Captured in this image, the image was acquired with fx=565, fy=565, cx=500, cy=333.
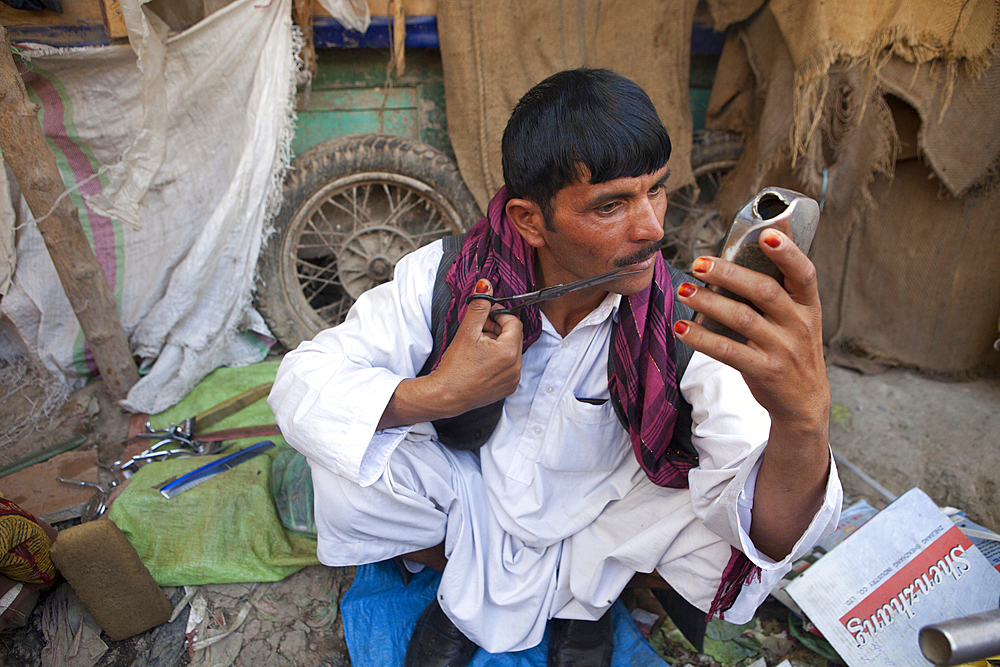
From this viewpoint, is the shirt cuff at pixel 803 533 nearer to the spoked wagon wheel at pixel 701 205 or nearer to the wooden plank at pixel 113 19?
the spoked wagon wheel at pixel 701 205

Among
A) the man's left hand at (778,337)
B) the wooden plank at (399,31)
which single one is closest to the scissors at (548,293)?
the man's left hand at (778,337)

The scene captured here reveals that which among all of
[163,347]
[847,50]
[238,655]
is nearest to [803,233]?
[238,655]

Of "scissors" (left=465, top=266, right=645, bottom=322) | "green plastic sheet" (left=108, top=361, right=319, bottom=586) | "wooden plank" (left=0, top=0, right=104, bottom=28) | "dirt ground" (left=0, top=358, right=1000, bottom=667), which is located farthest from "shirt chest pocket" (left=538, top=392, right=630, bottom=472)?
"wooden plank" (left=0, top=0, right=104, bottom=28)

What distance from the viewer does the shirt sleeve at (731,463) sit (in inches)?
46.1

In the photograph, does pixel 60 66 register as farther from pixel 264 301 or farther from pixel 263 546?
pixel 263 546

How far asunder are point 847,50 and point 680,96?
78cm

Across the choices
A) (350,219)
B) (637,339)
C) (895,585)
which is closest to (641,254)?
(637,339)

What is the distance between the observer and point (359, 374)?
146 cm

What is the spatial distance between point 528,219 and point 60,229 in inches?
74.8

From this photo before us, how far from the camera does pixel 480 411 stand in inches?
63.4

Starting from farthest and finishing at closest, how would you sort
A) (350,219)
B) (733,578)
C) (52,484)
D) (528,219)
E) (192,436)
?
(350,219) → (192,436) → (52,484) → (528,219) → (733,578)

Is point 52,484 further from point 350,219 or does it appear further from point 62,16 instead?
point 62,16

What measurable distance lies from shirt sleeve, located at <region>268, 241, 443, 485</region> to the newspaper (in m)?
1.34

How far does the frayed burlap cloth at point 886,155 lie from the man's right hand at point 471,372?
2019 mm
